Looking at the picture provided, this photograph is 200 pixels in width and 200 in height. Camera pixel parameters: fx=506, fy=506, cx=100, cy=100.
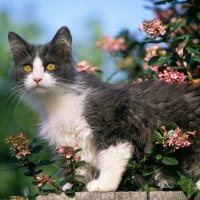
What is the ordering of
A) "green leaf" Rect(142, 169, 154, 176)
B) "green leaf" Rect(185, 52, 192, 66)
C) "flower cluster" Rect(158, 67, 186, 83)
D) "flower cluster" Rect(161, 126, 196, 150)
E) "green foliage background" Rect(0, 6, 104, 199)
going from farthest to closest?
"green foliage background" Rect(0, 6, 104, 199), "green leaf" Rect(185, 52, 192, 66), "flower cluster" Rect(158, 67, 186, 83), "green leaf" Rect(142, 169, 154, 176), "flower cluster" Rect(161, 126, 196, 150)

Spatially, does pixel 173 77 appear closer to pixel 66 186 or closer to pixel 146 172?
pixel 146 172

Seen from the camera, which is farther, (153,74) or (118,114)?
(153,74)

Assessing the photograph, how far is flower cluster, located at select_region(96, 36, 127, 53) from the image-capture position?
539 centimetres

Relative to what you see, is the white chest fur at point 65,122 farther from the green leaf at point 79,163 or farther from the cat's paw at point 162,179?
the cat's paw at point 162,179

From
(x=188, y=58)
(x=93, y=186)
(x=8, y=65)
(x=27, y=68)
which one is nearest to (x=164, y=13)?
(x=188, y=58)

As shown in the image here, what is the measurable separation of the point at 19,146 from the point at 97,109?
571 mm

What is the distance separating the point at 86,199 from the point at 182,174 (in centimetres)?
69

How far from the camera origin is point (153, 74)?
4.19 meters

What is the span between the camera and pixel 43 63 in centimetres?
351

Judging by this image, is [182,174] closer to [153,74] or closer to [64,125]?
[64,125]

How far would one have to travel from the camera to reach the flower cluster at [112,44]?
5.39 meters

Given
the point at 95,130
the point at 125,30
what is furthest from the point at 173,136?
the point at 125,30

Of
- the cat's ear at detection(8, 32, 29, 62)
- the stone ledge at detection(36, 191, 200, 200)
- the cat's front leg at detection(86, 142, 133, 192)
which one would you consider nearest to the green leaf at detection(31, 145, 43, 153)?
the cat's front leg at detection(86, 142, 133, 192)

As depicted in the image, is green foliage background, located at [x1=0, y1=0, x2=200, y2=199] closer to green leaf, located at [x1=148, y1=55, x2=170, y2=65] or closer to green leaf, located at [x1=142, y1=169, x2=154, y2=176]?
green leaf, located at [x1=148, y1=55, x2=170, y2=65]
